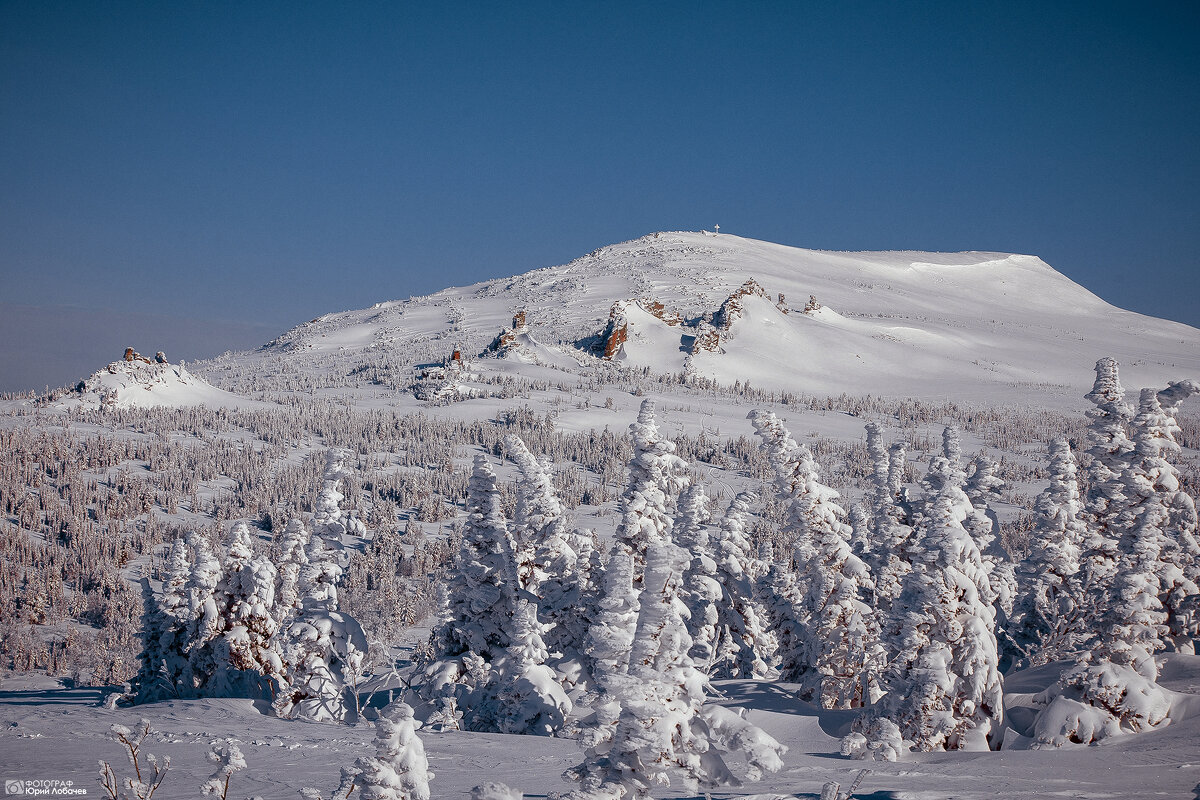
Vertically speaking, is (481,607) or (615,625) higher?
(615,625)

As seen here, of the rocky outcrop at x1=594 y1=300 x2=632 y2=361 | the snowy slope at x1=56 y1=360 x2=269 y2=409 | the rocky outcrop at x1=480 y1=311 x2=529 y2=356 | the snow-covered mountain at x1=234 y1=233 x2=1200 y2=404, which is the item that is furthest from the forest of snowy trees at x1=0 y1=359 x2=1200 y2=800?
the snow-covered mountain at x1=234 y1=233 x2=1200 y2=404

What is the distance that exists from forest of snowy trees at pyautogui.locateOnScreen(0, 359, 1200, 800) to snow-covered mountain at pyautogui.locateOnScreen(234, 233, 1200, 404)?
5447 cm

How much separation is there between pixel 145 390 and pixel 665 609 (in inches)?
2457

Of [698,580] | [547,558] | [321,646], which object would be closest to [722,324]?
[698,580]

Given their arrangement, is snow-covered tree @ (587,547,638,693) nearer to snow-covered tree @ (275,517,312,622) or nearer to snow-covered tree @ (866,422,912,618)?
snow-covered tree @ (866,422,912,618)

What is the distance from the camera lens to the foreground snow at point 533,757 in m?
8.17

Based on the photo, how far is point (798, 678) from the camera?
1977 centimetres

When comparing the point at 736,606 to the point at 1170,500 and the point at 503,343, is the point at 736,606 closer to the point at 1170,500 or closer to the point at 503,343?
the point at 1170,500

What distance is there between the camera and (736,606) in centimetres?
2242

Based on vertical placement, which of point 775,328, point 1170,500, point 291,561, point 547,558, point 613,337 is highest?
point 775,328

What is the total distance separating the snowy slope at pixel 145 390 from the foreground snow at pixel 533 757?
46874 mm

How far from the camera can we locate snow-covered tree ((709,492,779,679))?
2141 centimetres

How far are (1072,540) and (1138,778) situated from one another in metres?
15.2

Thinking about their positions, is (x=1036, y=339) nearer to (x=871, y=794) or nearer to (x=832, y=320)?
(x=832, y=320)
